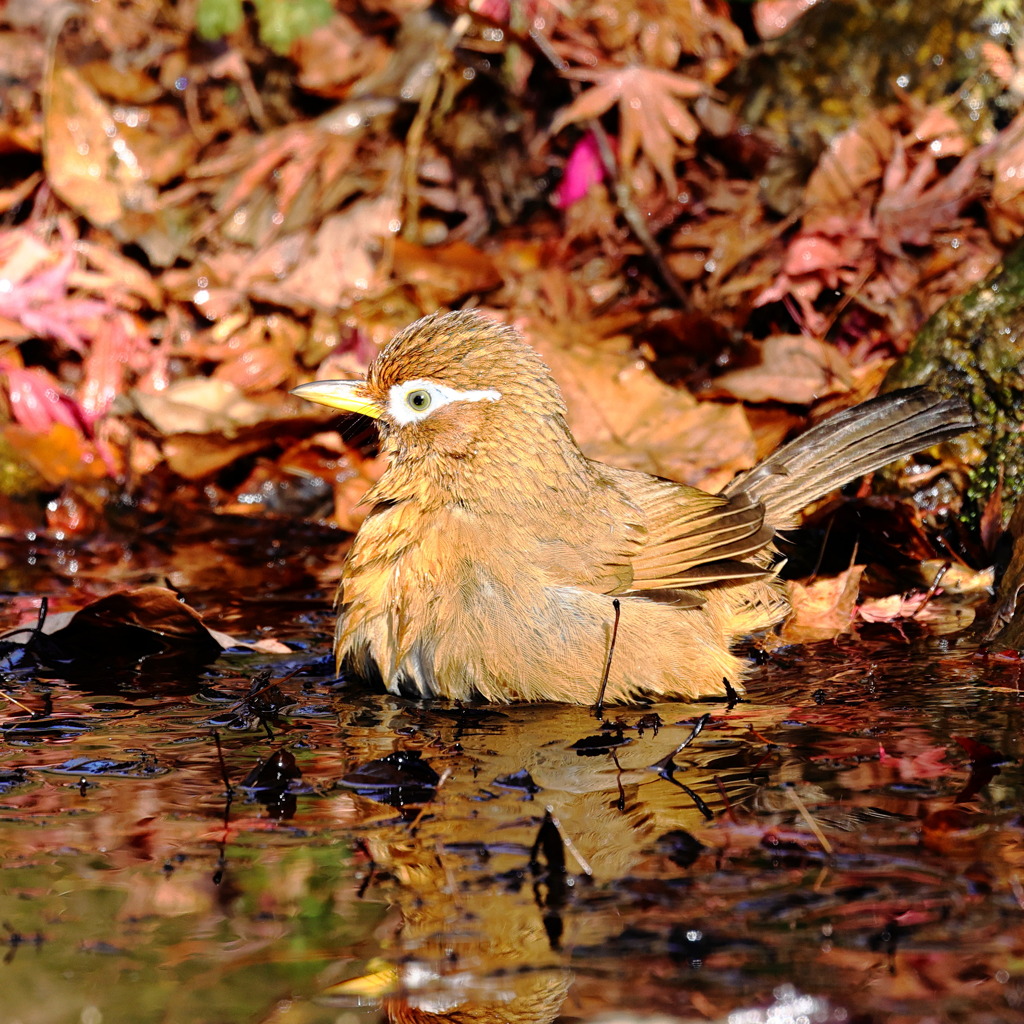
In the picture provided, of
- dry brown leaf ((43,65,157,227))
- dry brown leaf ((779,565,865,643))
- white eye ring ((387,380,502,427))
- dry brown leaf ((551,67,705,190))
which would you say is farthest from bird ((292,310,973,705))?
dry brown leaf ((43,65,157,227))

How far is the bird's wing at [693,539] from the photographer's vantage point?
5461mm

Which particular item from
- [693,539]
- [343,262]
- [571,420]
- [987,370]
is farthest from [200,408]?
[987,370]

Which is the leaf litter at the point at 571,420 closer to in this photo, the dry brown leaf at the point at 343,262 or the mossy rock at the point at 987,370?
the dry brown leaf at the point at 343,262

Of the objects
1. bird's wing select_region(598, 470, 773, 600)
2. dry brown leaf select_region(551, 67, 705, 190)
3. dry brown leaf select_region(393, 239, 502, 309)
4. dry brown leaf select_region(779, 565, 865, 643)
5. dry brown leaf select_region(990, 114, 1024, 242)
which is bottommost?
dry brown leaf select_region(779, 565, 865, 643)

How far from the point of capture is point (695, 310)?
8523 millimetres

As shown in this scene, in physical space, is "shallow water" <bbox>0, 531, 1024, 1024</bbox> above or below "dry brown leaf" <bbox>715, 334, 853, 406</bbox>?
below

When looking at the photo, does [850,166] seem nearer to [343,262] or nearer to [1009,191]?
[1009,191]

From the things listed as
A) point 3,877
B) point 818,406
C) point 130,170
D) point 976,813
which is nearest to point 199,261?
point 130,170

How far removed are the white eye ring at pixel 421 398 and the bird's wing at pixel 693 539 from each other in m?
0.81

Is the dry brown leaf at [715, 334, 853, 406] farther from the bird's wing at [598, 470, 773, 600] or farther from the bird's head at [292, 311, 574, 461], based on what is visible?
the bird's head at [292, 311, 574, 461]

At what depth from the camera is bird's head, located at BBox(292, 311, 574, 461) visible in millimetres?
5516

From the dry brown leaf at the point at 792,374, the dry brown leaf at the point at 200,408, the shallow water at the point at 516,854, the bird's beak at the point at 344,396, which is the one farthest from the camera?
the dry brown leaf at the point at 200,408

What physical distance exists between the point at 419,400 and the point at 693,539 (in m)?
1.25

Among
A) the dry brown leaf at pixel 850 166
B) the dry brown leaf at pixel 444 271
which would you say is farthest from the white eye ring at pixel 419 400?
the dry brown leaf at pixel 850 166
